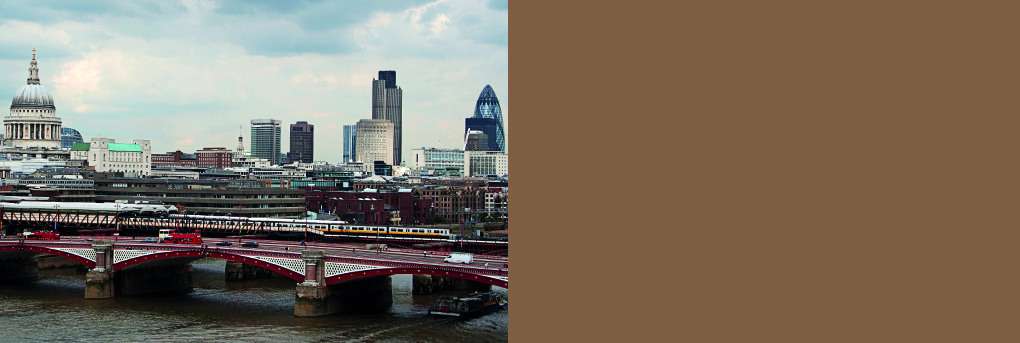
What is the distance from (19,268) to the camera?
69188mm

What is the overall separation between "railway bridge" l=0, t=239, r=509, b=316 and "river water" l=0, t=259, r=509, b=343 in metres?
1.31

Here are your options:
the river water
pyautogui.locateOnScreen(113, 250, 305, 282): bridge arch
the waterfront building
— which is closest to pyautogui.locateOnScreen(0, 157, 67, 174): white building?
the waterfront building

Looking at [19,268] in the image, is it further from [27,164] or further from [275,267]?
[27,164]

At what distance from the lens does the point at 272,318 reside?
166 feet

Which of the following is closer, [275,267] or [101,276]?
[275,267]

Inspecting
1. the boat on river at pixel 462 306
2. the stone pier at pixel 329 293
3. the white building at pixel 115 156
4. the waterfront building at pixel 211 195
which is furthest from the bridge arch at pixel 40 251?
the white building at pixel 115 156

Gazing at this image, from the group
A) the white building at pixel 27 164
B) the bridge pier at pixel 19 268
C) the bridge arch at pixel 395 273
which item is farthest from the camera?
the white building at pixel 27 164

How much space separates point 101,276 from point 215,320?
1258 cm

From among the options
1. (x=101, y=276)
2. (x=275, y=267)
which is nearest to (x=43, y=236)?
(x=101, y=276)

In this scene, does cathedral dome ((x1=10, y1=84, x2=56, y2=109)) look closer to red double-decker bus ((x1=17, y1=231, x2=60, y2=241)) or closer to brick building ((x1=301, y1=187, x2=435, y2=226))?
brick building ((x1=301, y1=187, x2=435, y2=226))

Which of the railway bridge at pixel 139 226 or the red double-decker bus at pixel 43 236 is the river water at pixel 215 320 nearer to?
the red double-decker bus at pixel 43 236

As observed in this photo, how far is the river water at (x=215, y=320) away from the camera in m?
45.0

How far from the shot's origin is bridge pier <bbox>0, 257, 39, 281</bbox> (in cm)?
6812

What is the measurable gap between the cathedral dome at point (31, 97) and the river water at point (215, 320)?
146 m
